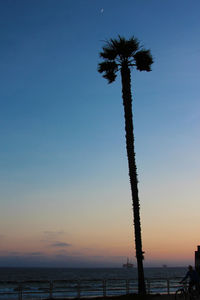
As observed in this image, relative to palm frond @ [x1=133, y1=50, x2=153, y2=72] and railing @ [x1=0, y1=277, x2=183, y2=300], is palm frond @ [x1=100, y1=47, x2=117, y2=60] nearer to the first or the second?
palm frond @ [x1=133, y1=50, x2=153, y2=72]

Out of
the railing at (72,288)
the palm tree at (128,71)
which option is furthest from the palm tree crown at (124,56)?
the railing at (72,288)

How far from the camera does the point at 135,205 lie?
21.9 meters

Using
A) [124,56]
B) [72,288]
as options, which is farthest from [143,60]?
[72,288]

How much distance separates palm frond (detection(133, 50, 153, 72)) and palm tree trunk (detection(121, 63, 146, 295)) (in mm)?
915

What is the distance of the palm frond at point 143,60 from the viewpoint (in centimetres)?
2494

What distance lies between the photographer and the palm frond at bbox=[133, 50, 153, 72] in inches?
982

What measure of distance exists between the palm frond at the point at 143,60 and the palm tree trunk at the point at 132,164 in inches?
36.0

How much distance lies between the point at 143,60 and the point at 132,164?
6930mm

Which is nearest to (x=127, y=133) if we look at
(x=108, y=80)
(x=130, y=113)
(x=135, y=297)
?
(x=130, y=113)

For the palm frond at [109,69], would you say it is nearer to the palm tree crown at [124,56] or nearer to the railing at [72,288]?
the palm tree crown at [124,56]

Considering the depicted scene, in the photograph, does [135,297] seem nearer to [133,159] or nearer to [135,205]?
[135,205]

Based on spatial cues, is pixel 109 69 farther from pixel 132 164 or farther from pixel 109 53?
pixel 132 164

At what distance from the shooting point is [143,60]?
24922 millimetres

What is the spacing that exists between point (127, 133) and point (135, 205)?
426 centimetres
